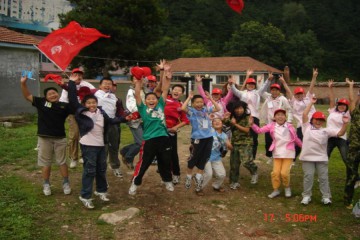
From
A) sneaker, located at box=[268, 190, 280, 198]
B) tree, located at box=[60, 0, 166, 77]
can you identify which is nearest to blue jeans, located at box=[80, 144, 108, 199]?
sneaker, located at box=[268, 190, 280, 198]

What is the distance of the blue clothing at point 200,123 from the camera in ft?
18.9

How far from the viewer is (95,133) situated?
518 cm

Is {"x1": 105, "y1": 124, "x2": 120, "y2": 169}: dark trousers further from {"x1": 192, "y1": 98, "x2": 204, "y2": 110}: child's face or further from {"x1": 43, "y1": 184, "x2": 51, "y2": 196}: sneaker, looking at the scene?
{"x1": 192, "y1": 98, "x2": 204, "y2": 110}: child's face

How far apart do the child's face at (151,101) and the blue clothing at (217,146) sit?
4.30ft

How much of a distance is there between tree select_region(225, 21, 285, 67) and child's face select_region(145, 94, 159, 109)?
171 feet

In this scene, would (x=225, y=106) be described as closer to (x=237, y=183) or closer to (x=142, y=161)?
(x=237, y=183)

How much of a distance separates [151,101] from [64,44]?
175 centimetres

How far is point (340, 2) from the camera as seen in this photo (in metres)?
77.5

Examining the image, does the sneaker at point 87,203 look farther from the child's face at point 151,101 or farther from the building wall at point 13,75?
the building wall at point 13,75

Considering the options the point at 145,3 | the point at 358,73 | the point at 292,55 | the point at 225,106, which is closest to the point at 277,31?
the point at 292,55

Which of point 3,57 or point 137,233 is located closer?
point 137,233

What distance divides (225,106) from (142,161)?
93.9 inches

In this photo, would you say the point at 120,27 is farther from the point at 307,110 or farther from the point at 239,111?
the point at 307,110
